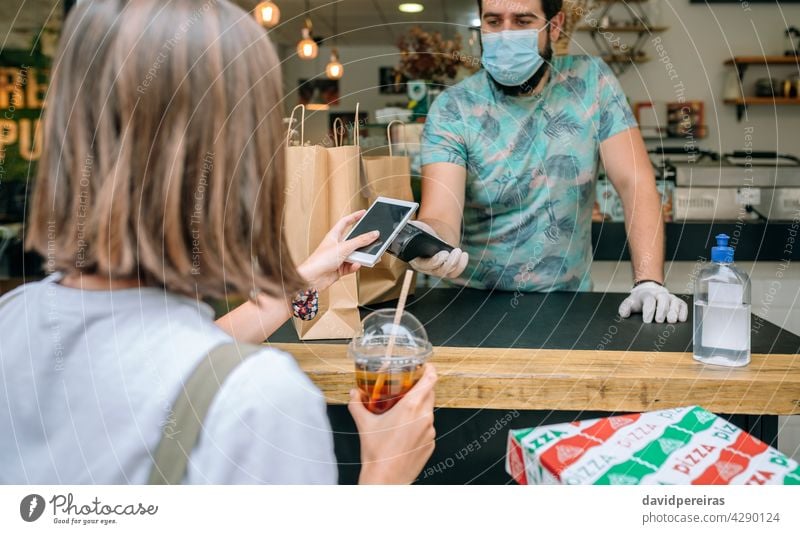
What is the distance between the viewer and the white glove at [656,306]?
1.20 meters

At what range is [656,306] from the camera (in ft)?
4.02

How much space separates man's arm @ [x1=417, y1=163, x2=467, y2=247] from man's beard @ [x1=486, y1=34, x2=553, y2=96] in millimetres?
206

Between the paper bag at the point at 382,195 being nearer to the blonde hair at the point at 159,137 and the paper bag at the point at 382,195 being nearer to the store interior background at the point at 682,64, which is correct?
the blonde hair at the point at 159,137

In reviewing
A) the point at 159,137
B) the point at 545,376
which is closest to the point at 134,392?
the point at 159,137

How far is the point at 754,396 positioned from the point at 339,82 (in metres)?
4.74

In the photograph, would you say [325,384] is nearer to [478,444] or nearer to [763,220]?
[478,444]

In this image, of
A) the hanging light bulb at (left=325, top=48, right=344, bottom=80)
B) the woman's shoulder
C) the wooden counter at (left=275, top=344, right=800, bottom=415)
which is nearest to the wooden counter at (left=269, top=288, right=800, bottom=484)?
the wooden counter at (left=275, top=344, right=800, bottom=415)

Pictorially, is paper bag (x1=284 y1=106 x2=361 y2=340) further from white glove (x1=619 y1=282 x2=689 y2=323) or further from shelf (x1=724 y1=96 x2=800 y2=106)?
shelf (x1=724 y1=96 x2=800 y2=106)

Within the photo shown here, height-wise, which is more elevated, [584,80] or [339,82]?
[339,82]

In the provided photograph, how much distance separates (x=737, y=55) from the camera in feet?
13.1

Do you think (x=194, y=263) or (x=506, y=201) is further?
(x=506, y=201)

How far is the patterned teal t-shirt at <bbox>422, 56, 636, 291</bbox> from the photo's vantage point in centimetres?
158

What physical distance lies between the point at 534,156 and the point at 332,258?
690 mm
